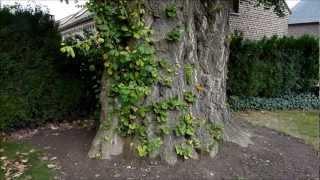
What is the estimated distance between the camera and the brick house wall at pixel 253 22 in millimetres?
17453

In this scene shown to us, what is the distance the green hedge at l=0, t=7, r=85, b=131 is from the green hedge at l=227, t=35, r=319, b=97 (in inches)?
167

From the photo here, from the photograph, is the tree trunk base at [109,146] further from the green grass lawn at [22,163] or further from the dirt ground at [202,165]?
the green grass lawn at [22,163]

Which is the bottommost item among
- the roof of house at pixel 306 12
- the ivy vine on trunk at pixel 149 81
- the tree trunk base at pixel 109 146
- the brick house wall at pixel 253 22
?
the tree trunk base at pixel 109 146

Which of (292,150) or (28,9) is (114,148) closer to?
(292,150)

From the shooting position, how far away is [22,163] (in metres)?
5.13

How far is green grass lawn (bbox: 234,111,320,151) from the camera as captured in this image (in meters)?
7.58

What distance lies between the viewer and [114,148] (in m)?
4.96

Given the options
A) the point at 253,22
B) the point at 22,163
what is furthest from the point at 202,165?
the point at 253,22

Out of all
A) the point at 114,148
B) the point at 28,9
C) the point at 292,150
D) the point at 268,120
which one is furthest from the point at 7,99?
the point at 268,120

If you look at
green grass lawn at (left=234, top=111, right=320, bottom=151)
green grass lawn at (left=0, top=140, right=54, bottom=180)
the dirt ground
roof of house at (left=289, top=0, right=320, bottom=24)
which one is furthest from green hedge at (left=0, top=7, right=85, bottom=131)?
roof of house at (left=289, top=0, right=320, bottom=24)

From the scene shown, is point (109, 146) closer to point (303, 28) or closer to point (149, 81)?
point (149, 81)

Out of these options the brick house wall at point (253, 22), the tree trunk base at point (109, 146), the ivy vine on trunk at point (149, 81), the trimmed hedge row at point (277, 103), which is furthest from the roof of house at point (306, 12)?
the tree trunk base at point (109, 146)

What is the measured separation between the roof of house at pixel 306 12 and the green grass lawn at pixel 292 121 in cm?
2077

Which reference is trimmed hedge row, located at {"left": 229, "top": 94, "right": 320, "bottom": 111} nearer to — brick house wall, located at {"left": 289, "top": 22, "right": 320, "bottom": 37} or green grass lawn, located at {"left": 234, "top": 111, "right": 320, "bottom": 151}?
green grass lawn, located at {"left": 234, "top": 111, "right": 320, "bottom": 151}
